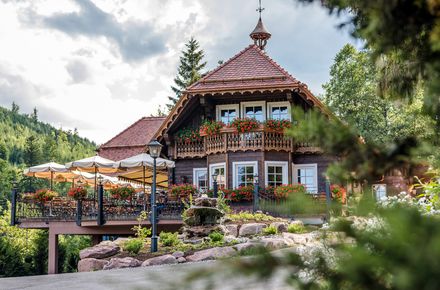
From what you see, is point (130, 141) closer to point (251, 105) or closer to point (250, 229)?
point (251, 105)

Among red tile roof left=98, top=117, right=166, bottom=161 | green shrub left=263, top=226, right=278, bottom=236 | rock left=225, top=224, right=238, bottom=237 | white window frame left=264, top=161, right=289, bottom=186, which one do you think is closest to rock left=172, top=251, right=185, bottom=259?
rock left=225, top=224, right=238, bottom=237

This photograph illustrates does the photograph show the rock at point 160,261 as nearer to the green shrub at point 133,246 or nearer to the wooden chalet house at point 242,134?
the green shrub at point 133,246

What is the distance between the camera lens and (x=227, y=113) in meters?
24.9

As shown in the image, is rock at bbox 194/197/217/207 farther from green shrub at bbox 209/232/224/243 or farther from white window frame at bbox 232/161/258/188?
white window frame at bbox 232/161/258/188

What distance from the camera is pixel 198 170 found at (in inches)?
997

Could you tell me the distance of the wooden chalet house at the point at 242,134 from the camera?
23.2m

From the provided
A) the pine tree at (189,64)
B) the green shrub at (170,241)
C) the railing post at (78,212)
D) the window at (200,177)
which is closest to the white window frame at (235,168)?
the window at (200,177)

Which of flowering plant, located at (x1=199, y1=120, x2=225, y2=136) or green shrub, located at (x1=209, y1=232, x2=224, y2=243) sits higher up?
flowering plant, located at (x1=199, y1=120, x2=225, y2=136)

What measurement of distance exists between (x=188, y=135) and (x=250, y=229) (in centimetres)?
963

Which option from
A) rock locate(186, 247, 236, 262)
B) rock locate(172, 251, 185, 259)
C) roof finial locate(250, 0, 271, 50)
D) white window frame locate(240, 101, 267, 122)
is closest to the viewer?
rock locate(186, 247, 236, 262)

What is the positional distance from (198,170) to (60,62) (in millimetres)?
28230

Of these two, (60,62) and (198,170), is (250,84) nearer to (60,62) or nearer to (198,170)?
(198,170)

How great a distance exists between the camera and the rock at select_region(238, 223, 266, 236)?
1602 centimetres

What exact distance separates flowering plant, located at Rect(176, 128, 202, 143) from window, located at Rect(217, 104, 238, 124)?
1.16 meters
